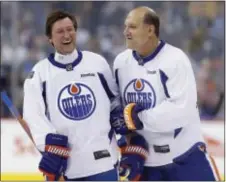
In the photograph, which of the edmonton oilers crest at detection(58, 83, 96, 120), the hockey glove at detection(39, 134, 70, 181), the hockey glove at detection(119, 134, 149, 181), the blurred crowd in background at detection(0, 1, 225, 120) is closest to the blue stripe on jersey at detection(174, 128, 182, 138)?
the hockey glove at detection(119, 134, 149, 181)

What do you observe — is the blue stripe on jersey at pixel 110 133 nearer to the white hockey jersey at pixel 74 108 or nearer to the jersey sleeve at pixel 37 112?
the white hockey jersey at pixel 74 108

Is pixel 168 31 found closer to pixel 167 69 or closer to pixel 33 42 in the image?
pixel 33 42

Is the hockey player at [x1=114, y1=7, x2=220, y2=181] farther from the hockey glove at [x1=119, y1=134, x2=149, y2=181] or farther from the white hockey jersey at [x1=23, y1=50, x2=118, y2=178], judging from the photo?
the white hockey jersey at [x1=23, y1=50, x2=118, y2=178]

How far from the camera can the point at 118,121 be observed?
12.1ft

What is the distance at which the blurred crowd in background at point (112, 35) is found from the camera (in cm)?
611

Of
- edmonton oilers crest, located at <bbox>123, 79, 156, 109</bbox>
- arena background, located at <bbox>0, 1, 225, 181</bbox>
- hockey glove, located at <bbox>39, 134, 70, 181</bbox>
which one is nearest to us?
hockey glove, located at <bbox>39, 134, 70, 181</bbox>

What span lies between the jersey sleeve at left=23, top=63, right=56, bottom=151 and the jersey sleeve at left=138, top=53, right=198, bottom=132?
434 mm

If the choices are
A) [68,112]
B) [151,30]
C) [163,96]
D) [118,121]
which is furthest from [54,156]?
[151,30]

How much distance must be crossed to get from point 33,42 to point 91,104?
2.93 meters

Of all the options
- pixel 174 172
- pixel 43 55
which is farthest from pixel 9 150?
pixel 174 172

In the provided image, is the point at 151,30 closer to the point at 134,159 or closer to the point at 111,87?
the point at 111,87

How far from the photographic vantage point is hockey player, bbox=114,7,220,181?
362cm

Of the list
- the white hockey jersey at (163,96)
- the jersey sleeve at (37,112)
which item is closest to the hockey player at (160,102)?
the white hockey jersey at (163,96)

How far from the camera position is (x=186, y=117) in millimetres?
3643
